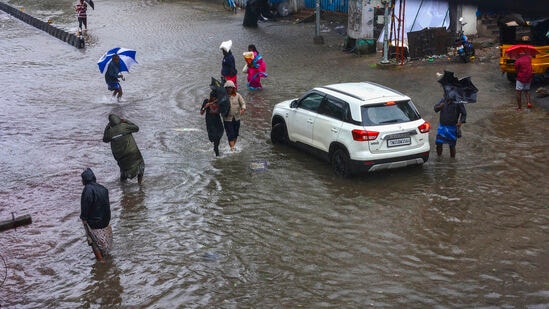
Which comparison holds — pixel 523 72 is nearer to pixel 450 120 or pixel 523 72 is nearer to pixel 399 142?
pixel 450 120

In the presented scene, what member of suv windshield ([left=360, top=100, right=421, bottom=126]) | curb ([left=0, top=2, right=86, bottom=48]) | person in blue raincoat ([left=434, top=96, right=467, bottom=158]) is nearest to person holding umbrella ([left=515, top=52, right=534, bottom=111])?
person in blue raincoat ([left=434, top=96, right=467, bottom=158])

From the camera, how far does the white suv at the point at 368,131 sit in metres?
10.4

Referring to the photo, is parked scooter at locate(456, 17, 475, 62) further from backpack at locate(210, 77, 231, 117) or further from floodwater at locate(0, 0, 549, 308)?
backpack at locate(210, 77, 231, 117)

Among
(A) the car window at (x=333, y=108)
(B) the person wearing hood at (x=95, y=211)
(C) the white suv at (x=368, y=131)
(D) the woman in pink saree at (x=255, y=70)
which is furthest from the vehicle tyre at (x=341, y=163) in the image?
(D) the woman in pink saree at (x=255, y=70)

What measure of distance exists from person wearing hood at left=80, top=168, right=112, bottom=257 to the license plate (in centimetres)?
488

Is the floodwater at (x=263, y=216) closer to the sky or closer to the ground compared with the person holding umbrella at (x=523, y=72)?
closer to the ground

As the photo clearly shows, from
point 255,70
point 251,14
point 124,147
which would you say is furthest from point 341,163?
point 251,14

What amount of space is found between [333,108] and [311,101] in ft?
2.78

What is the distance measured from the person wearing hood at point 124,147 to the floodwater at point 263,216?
0.40 meters

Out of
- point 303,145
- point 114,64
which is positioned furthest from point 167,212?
point 114,64

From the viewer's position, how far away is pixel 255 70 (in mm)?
17781

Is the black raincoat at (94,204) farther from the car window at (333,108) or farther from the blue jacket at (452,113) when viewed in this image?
the blue jacket at (452,113)

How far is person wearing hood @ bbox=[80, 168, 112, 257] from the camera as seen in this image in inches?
311

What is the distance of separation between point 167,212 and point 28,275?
2500mm
